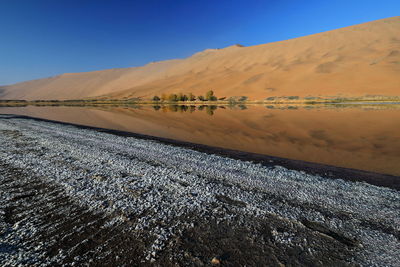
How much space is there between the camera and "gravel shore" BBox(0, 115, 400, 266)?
398 cm

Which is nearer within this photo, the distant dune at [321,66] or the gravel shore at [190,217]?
the gravel shore at [190,217]

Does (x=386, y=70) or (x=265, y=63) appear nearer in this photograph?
(x=386, y=70)

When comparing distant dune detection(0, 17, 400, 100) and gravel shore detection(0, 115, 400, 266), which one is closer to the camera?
gravel shore detection(0, 115, 400, 266)

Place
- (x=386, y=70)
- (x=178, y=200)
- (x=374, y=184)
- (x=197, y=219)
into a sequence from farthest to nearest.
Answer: (x=386, y=70)
(x=374, y=184)
(x=178, y=200)
(x=197, y=219)

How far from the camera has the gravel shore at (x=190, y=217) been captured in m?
3.98

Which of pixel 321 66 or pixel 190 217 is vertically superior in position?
pixel 321 66

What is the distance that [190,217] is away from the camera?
525cm

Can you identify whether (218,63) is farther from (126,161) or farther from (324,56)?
(126,161)

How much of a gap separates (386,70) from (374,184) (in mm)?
74417

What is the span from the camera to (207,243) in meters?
4.31

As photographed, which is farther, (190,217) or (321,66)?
(321,66)

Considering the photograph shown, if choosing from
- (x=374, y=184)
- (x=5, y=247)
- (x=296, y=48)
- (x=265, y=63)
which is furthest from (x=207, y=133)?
(x=296, y=48)

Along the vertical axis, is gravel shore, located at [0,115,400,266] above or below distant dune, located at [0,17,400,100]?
below

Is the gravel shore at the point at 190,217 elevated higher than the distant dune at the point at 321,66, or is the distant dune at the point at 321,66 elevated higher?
the distant dune at the point at 321,66
